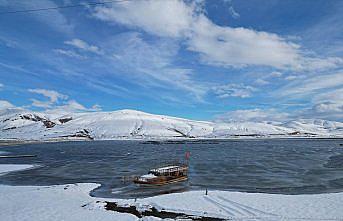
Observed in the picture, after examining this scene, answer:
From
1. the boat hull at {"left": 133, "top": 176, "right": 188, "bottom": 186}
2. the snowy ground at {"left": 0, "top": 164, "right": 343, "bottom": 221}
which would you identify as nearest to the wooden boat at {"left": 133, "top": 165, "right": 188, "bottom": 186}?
the boat hull at {"left": 133, "top": 176, "right": 188, "bottom": 186}

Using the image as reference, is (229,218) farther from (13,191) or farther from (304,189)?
(13,191)

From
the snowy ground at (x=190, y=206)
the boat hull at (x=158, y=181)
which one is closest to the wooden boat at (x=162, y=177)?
the boat hull at (x=158, y=181)

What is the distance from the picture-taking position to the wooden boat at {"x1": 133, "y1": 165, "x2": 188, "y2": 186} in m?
37.4

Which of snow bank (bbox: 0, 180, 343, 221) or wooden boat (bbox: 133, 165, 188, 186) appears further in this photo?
wooden boat (bbox: 133, 165, 188, 186)

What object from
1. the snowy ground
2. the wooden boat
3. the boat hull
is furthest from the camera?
the wooden boat

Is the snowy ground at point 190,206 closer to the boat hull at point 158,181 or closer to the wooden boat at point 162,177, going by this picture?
the boat hull at point 158,181

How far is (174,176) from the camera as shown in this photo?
133 ft

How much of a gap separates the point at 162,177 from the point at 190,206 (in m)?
13.7

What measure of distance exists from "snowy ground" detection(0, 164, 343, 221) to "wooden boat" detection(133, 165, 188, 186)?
817cm

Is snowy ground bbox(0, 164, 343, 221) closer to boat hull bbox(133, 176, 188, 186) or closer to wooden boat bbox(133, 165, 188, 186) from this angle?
boat hull bbox(133, 176, 188, 186)

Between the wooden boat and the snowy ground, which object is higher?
the wooden boat

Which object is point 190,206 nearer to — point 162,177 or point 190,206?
point 190,206

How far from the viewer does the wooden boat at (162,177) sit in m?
37.4

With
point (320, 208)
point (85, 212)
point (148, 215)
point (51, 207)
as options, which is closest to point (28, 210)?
point (51, 207)
